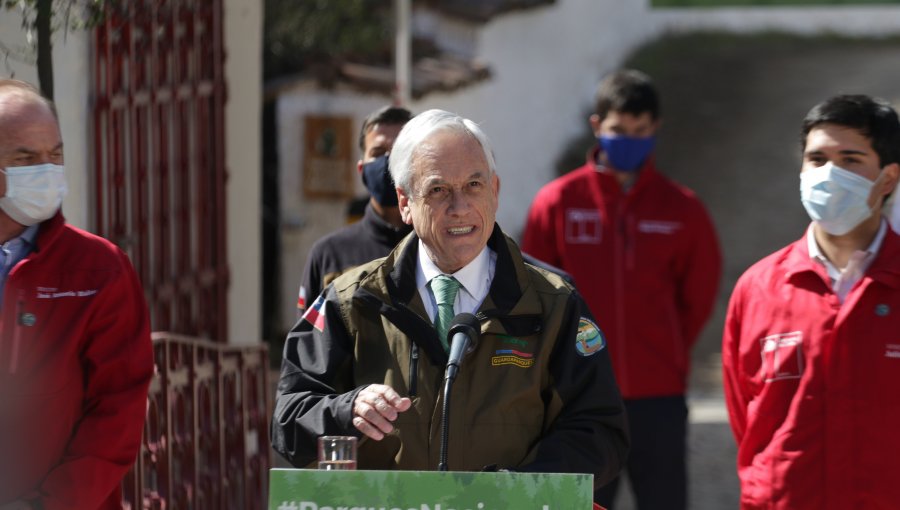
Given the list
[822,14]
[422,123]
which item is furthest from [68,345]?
[822,14]

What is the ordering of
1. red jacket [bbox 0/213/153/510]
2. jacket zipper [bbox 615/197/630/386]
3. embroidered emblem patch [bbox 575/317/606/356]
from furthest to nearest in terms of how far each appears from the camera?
1. jacket zipper [bbox 615/197/630/386]
2. red jacket [bbox 0/213/153/510]
3. embroidered emblem patch [bbox 575/317/606/356]

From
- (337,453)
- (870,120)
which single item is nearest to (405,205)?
(337,453)

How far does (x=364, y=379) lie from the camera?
3596 millimetres

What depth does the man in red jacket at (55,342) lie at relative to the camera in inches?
145

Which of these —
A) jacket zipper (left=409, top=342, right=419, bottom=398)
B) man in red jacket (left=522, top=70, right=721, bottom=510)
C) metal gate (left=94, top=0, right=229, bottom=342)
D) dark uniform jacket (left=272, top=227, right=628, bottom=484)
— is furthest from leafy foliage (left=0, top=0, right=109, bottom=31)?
man in red jacket (left=522, top=70, right=721, bottom=510)

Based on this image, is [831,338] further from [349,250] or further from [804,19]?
[804,19]

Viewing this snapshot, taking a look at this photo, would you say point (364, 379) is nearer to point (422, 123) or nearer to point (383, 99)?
point (422, 123)

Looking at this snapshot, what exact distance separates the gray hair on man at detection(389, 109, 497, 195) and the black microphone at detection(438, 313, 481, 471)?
1.45ft

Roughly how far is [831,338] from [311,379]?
152 centimetres

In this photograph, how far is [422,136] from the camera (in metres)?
3.59

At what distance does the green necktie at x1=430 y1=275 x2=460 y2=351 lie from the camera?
141 inches

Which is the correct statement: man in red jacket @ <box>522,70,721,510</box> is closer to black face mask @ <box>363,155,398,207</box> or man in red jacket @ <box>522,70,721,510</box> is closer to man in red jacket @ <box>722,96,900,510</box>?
black face mask @ <box>363,155,398,207</box>

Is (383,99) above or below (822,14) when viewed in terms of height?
below

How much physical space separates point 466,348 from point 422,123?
63 centimetres
